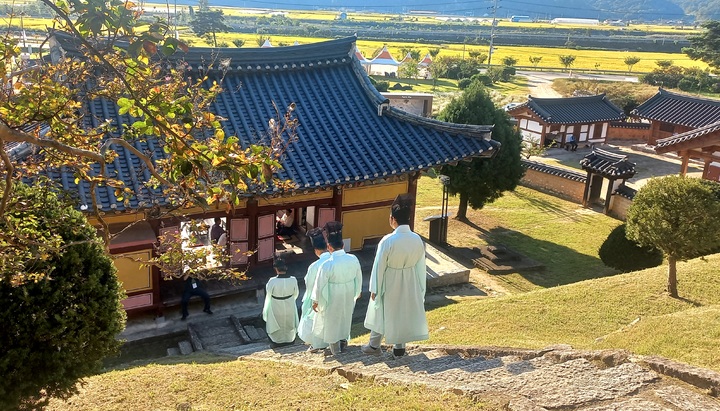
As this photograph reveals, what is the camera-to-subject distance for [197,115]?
177 inches

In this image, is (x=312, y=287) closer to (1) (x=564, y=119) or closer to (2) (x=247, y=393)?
(2) (x=247, y=393)

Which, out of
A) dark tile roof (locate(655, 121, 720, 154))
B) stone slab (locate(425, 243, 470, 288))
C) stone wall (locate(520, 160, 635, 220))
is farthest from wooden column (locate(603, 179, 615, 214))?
stone slab (locate(425, 243, 470, 288))

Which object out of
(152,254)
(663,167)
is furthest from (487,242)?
(663,167)

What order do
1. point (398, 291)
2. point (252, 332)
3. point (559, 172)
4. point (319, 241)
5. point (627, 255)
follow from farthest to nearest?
point (559, 172), point (627, 255), point (252, 332), point (319, 241), point (398, 291)

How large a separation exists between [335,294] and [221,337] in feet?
13.1

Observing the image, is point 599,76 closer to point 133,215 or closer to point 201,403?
point 133,215

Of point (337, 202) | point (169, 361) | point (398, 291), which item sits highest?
point (398, 291)

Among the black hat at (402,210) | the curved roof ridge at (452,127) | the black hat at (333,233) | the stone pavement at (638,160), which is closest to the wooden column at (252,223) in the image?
the curved roof ridge at (452,127)

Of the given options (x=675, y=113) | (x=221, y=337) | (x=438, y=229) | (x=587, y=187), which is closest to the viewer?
(x=221, y=337)

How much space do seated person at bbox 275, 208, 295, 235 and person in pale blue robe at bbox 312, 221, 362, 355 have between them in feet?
23.6

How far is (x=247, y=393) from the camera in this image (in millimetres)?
6488

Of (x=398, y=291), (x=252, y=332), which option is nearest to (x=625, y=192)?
(x=252, y=332)

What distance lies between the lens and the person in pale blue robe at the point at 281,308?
9695 millimetres

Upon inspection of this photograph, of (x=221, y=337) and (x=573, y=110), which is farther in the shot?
(x=573, y=110)
